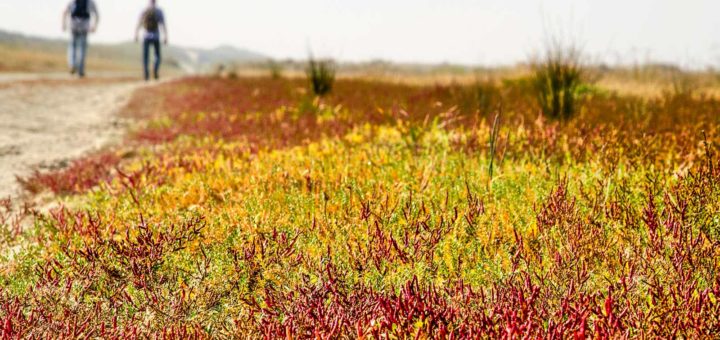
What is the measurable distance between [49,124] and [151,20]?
9.89 meters

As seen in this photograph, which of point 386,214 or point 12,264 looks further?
point 386,214

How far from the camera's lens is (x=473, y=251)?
3607mm

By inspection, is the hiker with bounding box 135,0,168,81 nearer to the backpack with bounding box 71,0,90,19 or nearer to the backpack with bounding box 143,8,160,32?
the backpack with bounding box 143,8,160,32

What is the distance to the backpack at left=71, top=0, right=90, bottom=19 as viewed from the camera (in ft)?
60.0

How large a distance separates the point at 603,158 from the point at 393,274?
8.57 feet

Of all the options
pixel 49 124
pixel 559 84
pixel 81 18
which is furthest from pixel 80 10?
pixel 559 84

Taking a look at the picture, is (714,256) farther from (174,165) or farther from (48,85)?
(48,85)

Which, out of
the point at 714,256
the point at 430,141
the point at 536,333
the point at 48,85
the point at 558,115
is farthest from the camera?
the point at 48,85

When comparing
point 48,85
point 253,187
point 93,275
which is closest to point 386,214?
point 253,187

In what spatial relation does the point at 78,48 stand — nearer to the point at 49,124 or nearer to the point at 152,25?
the point at 152,25

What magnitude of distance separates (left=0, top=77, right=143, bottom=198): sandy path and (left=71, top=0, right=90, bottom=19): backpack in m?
2.61

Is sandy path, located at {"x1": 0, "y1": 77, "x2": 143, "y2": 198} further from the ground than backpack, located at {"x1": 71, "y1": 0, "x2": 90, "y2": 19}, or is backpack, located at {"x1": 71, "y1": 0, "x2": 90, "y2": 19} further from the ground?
backpack, located at {"x1": 71, "y1": 0, "x2": 90, "y2": 19}

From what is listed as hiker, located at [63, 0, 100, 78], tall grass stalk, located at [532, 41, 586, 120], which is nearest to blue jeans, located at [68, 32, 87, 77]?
hiker, located at [63, 0, 100, 78]

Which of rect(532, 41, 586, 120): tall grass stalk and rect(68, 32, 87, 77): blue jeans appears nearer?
rect(532, 41, 586, 120): tall grass stalk
